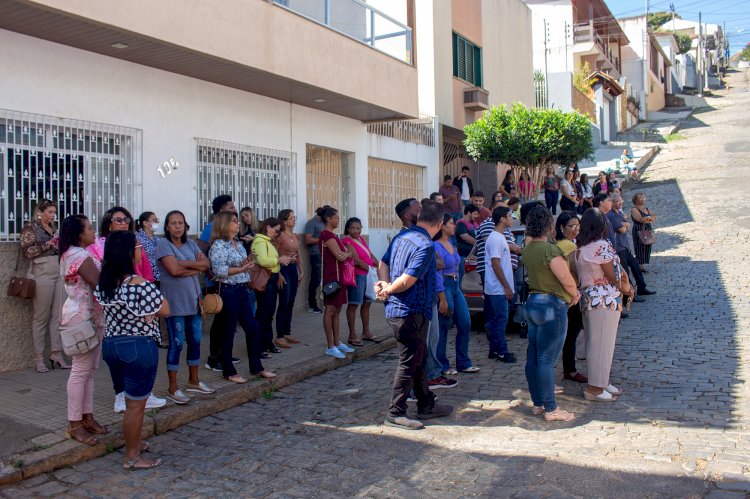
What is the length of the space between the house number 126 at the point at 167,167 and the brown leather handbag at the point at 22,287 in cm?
247

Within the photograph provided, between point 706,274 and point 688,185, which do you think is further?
point 688,185

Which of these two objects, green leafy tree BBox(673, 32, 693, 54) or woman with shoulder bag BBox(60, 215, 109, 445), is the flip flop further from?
green leafy tree BBox(673, 32, 693, 54)

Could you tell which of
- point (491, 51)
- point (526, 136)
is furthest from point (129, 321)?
point (491, 51)

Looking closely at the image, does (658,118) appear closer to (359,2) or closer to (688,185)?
(688,185)

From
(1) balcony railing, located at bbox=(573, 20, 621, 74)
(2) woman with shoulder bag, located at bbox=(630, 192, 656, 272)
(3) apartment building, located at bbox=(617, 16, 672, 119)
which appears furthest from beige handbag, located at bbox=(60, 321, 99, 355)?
(3) apartment building, located at bbox=(617, 16, 672, 119)

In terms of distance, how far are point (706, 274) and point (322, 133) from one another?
26.3 feet

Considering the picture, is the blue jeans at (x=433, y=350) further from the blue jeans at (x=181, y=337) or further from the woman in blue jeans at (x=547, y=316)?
the blue jeans at (x=181, y=337)

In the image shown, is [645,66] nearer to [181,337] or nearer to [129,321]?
[181,337]

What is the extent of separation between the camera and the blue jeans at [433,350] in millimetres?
6527

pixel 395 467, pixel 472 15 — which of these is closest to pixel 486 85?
pixel 472 15

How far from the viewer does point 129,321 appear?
190 inches

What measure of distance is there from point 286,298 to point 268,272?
43.9 inches

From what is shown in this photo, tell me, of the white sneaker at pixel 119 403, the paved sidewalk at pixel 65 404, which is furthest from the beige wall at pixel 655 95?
the white sneaker at pixel 119 403

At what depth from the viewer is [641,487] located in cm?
435
